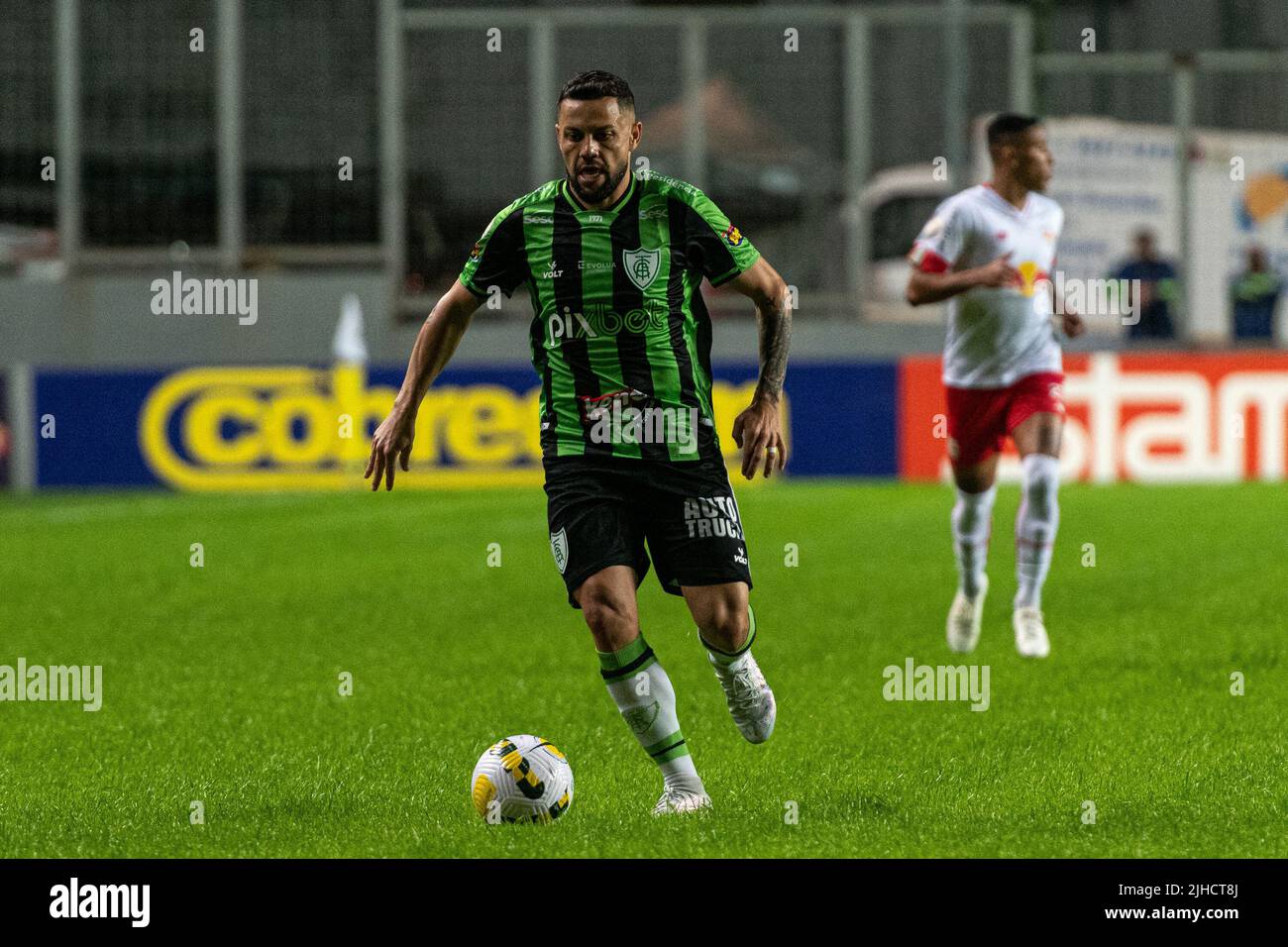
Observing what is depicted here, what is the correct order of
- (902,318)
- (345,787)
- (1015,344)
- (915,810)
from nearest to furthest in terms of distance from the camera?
(915,810), (345,787), (1015,344), (902,318)

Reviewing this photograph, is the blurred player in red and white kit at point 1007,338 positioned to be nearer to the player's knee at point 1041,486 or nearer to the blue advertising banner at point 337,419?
the player's knee at point 1041,486

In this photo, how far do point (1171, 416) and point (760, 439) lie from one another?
14641 millimetres

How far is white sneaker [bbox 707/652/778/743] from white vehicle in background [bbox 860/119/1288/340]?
17566 mm

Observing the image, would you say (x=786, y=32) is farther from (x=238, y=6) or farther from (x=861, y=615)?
(x=861, y=615)

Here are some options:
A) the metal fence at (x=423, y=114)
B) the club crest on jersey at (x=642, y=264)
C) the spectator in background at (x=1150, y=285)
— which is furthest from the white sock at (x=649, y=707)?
the metal fence at (x=423, y=114)

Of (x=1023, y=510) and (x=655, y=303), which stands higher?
(x=655, y=303)

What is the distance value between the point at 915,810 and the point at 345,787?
5.61 feet

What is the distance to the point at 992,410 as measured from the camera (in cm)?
915

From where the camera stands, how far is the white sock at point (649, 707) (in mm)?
5574

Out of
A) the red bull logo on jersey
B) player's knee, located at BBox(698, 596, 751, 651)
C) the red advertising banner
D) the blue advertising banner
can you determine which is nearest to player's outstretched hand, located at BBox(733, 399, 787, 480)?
player's knee, located at BBox(698, 596, 751, 651)

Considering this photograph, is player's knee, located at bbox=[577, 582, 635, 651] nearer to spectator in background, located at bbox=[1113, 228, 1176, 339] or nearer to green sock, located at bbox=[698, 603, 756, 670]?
green sock, located at bbox=[698, 603, 756, 670]

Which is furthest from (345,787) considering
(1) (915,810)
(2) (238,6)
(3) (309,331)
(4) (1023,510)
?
(2) (238,6)

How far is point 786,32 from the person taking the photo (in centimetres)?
2334

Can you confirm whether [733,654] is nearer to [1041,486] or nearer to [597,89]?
[597,89]
